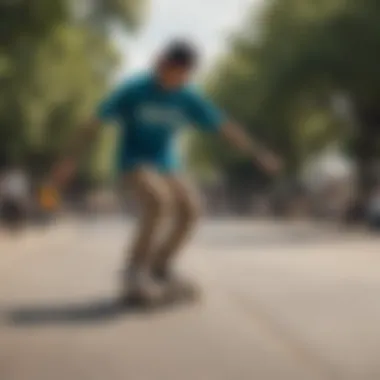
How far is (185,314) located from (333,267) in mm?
1355

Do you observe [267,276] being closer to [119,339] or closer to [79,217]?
[79,217]

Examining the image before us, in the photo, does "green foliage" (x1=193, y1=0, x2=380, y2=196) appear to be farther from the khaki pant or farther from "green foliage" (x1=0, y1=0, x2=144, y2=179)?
"green foliage" (x1=0, y1=0, x2=144, y2=179)

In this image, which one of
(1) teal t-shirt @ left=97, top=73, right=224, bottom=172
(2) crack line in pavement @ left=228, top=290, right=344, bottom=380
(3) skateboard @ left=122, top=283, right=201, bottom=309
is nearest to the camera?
(2) crack line in pavement @ left=228, top=290, right=344, bottom=380

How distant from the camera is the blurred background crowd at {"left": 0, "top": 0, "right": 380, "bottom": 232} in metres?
3.75

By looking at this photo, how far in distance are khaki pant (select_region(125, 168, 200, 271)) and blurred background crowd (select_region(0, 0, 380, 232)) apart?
0.10 m

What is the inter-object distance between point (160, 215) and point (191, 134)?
311 millimetres

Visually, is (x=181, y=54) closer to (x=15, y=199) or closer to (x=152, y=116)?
(x=152, y=116)

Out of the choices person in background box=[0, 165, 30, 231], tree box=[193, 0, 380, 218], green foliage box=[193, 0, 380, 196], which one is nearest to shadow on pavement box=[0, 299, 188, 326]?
green foliage box=[193, 0, 380, 196]

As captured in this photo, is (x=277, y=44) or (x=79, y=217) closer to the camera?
(x=79, y=217)

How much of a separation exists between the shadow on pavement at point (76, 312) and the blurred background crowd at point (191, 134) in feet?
1.15

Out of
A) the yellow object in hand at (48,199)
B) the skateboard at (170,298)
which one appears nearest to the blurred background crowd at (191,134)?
the yellow object in hand at (48,199)

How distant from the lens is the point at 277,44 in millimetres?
13109

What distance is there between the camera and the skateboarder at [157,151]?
3463 millimetres

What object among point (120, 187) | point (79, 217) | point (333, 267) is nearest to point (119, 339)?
point (120, 187)
